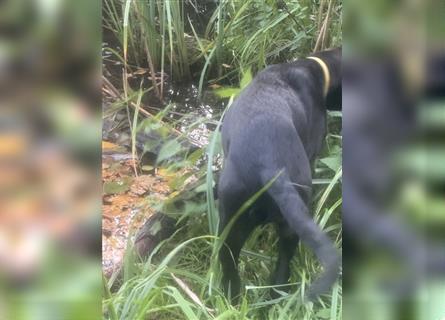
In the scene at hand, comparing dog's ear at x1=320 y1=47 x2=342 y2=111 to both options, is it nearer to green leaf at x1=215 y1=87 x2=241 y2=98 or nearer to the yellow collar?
the yellow collar

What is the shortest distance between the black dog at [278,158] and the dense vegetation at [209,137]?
0.02m

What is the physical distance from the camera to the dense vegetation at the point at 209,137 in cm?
85

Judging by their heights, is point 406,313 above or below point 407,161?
below

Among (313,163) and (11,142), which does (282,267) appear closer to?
(313,163)

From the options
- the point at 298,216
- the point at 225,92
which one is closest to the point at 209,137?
the point at 225,92

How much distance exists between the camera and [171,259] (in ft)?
2.99

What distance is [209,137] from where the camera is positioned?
2.96ft

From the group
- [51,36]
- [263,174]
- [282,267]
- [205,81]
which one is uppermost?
[51,36]

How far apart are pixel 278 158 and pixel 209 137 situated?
0.11 m

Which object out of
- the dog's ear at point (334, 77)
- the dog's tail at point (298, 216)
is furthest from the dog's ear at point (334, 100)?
the dog's tail at point (298, 216)

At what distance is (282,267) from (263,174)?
144 mm

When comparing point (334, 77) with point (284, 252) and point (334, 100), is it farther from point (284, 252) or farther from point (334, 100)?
point (284, 252)

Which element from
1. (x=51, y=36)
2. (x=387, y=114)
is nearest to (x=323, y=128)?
(x=387, y=114)

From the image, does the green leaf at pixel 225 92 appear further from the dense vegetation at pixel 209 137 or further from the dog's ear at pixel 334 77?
the dog's ear at pixel 334 77
